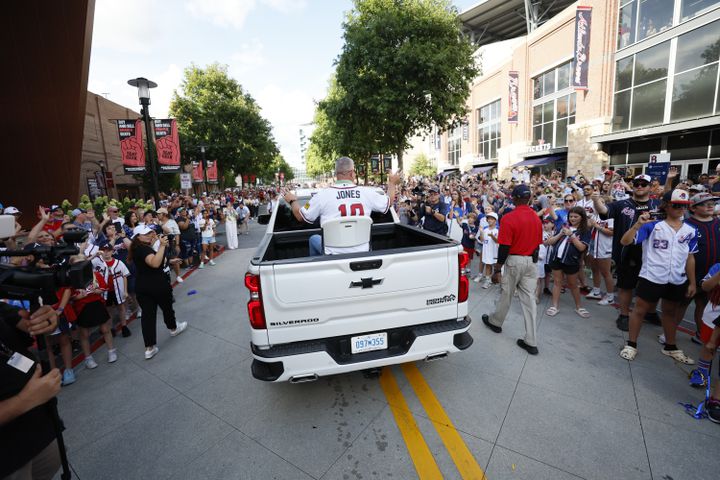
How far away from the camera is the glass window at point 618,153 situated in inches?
720

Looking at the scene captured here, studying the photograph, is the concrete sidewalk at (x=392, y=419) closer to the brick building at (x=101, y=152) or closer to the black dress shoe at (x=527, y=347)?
the black dress shoe at (x=527, y=347)

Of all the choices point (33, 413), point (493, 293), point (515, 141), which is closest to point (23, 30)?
point (33, 413)

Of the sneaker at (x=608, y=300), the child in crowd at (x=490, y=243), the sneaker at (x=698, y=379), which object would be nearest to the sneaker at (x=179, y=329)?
the child in crowd at (x=490, y=243)

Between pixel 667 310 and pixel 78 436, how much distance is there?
6.72 m

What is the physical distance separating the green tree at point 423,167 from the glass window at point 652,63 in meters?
32.1

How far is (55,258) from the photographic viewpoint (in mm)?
1836

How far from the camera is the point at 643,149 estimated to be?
56.3 feet

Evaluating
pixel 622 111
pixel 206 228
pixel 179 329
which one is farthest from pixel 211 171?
pixel 622 111

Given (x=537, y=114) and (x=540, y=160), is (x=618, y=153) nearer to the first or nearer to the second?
(x=540, y=160)

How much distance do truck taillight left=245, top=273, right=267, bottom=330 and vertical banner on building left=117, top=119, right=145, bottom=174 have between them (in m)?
12.9

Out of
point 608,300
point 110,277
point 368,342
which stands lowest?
point 608,300

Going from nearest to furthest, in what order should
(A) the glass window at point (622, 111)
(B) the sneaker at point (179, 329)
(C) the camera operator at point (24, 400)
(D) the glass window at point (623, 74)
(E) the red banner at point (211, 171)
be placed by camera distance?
1. (C) the camera operator at point (24, 400)
2. (B) the sneaker at point (179, 329)
3. (D) the glass window at point (623, 74)
4. (A) the glass window at point (622, 111)
5. (E) the red banner at point (211, 171)

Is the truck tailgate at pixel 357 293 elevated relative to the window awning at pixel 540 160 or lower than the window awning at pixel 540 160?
lower

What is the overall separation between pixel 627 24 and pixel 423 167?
109 feet
